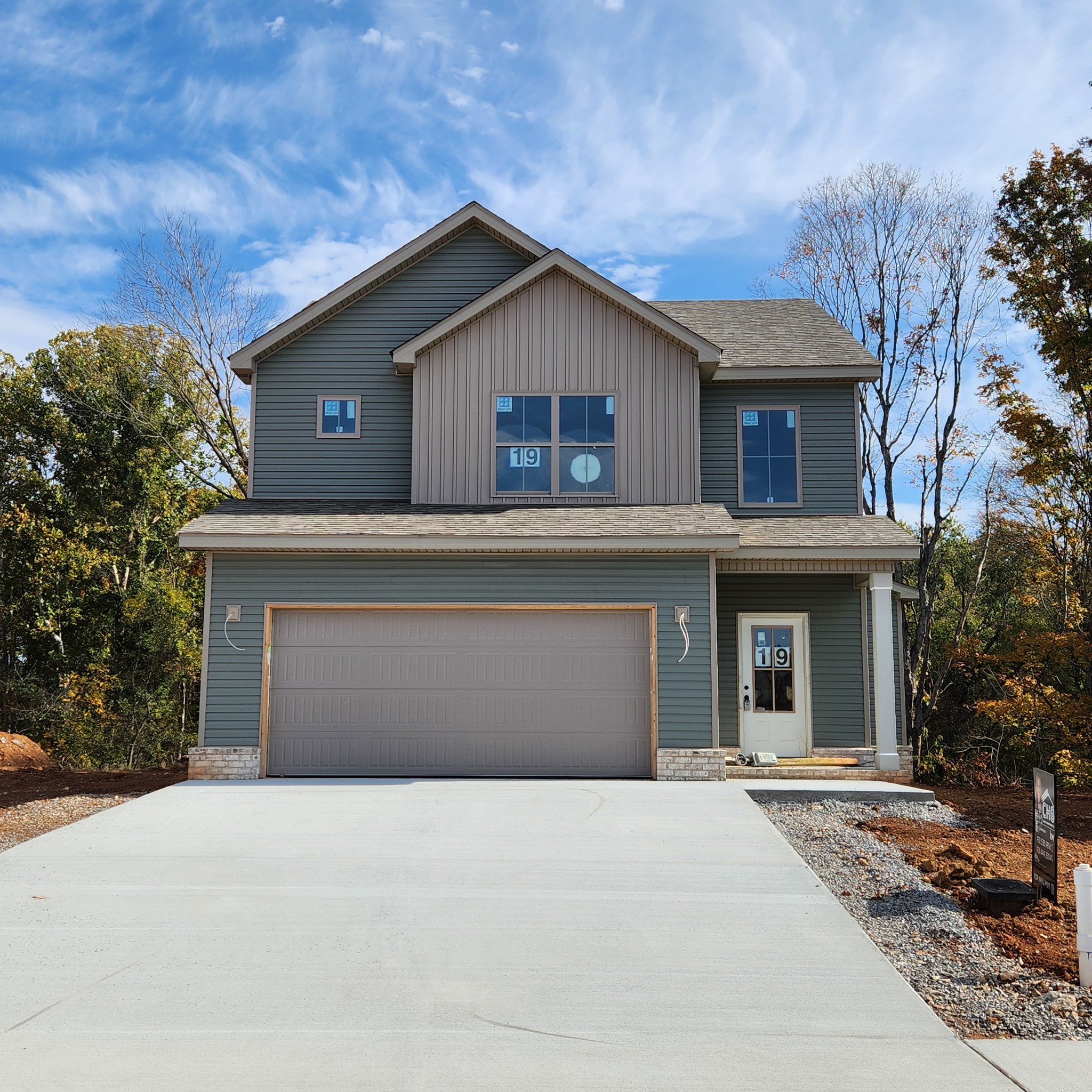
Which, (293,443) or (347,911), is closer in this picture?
(347,911)

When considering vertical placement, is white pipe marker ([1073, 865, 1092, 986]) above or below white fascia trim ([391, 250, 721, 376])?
below

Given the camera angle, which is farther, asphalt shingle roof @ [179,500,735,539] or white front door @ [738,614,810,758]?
white front door @ [738,614,810,758]

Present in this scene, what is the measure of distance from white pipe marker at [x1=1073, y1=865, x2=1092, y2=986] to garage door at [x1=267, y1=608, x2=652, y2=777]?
692 cm

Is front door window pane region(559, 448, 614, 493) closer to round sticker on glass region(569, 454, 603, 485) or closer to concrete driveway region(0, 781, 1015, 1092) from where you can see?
round sticker on glass region(569, 454, 603, 485)

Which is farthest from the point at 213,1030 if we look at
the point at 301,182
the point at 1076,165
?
the point at 301,182

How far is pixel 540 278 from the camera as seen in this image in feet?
46.4

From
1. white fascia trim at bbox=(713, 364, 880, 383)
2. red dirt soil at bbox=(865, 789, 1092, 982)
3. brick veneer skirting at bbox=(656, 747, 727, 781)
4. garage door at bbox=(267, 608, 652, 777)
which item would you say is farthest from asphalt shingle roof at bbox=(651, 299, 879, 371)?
red dirt soil at bbox=(865, 789, 1092, 982)

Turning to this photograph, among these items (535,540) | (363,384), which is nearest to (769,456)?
(535,540)

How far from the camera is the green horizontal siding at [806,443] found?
586 inches

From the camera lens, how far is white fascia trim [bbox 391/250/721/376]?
1381 cm

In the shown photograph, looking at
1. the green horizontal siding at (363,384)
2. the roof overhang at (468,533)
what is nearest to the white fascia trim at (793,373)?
the roof overhang at (468,533)

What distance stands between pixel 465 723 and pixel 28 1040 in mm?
7883

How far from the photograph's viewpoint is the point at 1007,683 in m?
14.7

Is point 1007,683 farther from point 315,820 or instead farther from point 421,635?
point 315,820
